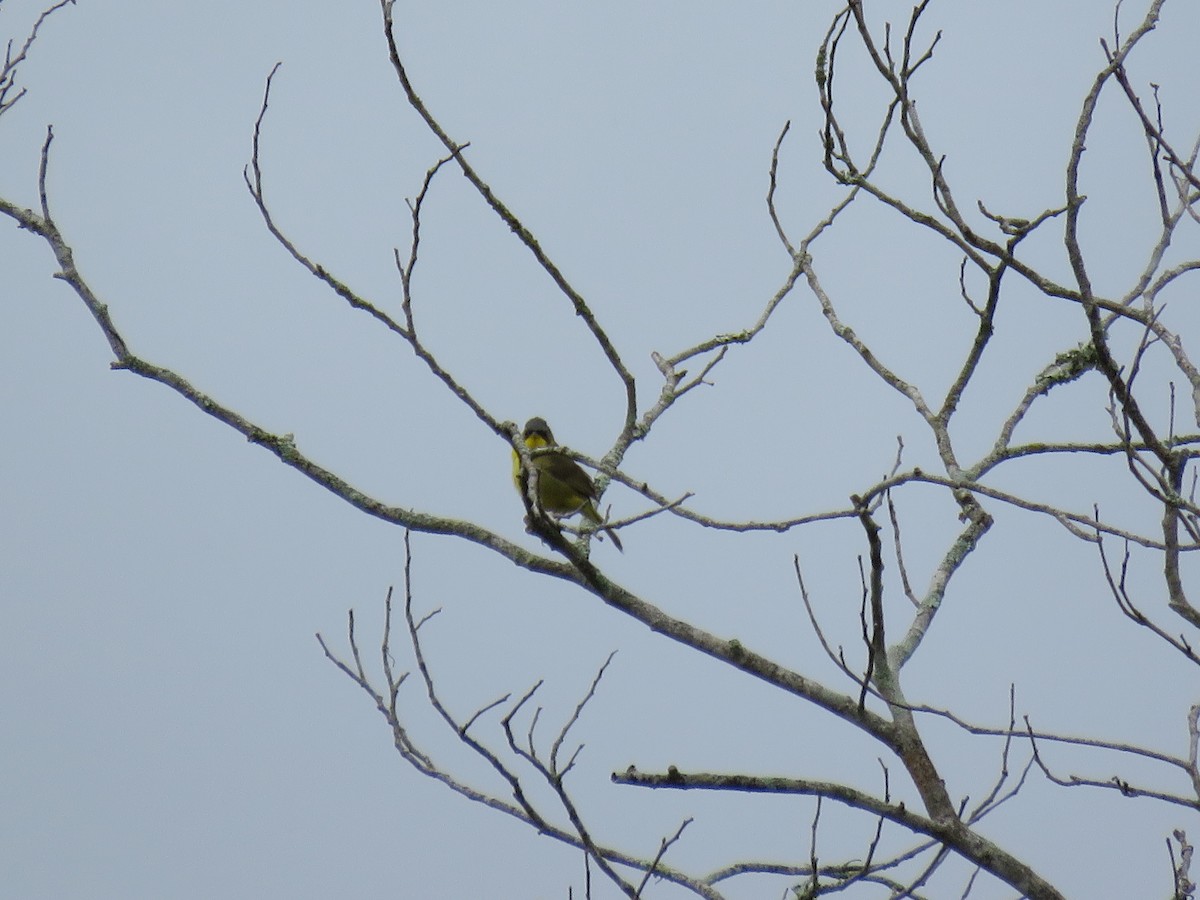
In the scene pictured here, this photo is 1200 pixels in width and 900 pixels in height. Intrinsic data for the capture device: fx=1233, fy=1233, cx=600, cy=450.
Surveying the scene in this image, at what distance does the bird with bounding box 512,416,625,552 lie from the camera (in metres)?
5.20

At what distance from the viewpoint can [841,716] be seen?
263 centimetres

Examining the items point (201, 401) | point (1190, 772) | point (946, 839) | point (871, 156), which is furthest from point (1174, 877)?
point (201, 401)

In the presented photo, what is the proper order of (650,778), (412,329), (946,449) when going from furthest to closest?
1. (946,449)
2. (412,329)
3. (650,778)

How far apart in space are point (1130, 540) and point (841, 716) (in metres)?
0.69

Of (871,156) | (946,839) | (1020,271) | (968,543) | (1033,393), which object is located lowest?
(946,839)

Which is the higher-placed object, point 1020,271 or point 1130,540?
point 1020,271

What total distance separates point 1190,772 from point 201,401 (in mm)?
2466

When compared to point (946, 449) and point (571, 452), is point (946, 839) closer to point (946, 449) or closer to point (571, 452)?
point (571, 452)

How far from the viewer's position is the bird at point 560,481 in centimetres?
520

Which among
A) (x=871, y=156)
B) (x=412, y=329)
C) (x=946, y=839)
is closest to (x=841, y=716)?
(x=946, y=839)

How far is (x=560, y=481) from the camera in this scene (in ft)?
17.5

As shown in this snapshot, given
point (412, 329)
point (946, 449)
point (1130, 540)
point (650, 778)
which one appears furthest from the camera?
point (946, 449)

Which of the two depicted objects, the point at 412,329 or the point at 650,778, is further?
the point at 412,329

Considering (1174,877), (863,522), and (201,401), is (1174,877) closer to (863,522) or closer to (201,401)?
(863,522)
